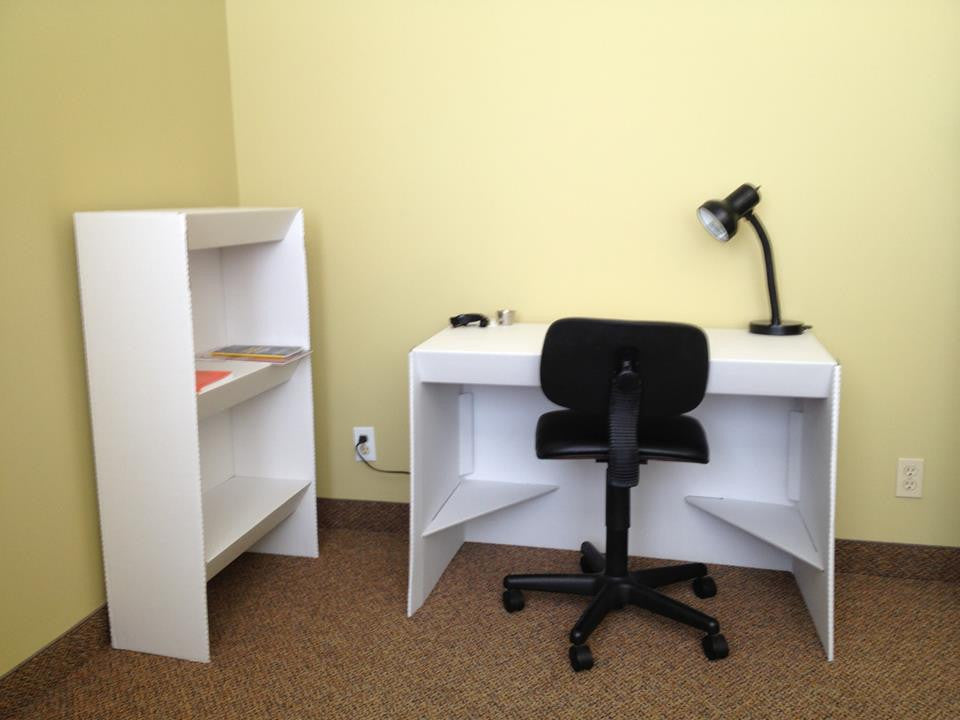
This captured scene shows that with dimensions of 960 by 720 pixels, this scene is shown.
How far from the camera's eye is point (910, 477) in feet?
8.04

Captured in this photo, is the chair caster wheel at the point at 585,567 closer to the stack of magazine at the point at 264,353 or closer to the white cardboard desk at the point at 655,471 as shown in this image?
the white cardboard desk at the point at 655,471

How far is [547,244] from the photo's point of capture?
2547 millimetres

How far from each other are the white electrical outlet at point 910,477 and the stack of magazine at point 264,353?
1.72m

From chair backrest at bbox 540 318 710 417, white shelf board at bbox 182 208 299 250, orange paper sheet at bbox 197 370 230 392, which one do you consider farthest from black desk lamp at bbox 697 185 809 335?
orange paper sheet at bbox 197 370 230 392

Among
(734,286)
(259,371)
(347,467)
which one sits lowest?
(347,467)

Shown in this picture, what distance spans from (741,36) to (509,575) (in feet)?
5.22

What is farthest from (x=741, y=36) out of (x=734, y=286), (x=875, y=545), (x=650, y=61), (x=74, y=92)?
(x=74, y=92)

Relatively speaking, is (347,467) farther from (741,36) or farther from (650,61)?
(741,36)

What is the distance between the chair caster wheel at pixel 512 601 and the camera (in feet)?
7.61

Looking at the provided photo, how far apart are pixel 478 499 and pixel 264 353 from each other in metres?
0.74

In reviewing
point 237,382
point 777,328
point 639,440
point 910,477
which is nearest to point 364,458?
point 237,382

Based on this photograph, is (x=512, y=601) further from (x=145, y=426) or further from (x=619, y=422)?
(x=145, y=426)

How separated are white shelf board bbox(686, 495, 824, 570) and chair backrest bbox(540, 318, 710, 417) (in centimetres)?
52

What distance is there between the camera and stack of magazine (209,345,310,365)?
236 cm
